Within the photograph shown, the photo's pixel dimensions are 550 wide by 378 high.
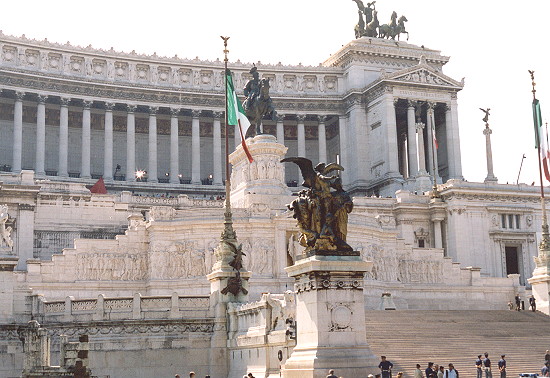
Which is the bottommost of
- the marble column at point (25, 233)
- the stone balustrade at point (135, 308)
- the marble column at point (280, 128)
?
the stone balustrade at point (135, 308)

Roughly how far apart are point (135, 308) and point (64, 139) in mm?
52925

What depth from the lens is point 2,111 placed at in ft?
306

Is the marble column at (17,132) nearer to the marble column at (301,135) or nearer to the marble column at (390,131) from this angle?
the marble column at (301,135)

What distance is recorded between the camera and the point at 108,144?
92562 mm

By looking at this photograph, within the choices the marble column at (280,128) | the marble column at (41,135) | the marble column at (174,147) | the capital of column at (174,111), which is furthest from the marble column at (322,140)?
the marble column at (41,135)

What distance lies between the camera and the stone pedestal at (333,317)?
2302 cm

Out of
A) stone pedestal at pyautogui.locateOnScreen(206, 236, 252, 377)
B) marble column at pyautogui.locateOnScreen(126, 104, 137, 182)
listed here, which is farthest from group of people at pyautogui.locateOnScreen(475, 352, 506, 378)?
marble column at pyautogui.locateOnScreen(126, 104, 137, 182)

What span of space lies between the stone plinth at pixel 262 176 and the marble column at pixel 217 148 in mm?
28304

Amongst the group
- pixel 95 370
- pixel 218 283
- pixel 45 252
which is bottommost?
pixel 95 370

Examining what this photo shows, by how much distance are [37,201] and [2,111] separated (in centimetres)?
3220

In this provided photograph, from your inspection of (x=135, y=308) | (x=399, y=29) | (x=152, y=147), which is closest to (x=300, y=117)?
(x=399, y=29)

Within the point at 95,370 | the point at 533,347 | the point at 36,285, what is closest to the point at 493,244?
the point at 533,347

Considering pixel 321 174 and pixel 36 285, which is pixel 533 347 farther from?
pixel 36 285

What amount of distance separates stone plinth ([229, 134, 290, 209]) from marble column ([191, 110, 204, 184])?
2703cm
